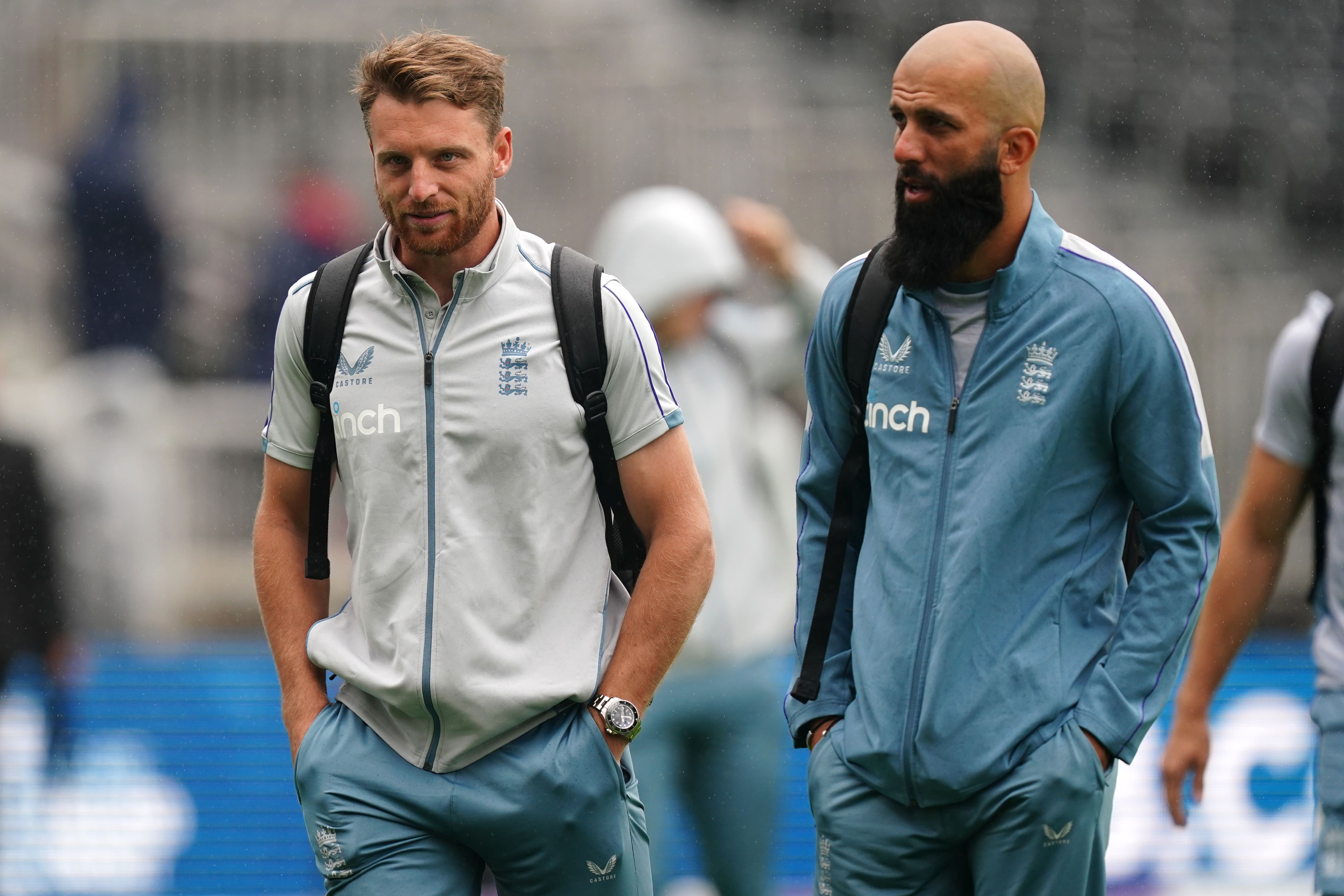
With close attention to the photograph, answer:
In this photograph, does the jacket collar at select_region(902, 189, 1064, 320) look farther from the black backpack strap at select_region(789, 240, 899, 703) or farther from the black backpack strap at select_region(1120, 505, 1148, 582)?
the black backpack strap at select_region(1120, 505, 1148, 582)

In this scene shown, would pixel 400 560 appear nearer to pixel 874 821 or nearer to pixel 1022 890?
Answer: pixel 874 821

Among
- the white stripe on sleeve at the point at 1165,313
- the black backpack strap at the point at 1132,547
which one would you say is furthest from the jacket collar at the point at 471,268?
the black backpack strap at the point at 1132,547

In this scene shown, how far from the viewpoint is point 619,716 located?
8.45 feet

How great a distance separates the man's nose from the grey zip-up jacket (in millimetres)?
138

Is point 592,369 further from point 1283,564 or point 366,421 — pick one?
point 1283,564

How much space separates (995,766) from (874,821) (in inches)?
8.8

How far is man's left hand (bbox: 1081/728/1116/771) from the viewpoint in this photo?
97.2 inches

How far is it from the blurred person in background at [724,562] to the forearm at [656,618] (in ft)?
5.04

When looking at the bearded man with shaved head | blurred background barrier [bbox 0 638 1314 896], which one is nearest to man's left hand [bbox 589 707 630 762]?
the bearded man with shaved head

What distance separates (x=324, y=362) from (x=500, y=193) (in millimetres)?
5567

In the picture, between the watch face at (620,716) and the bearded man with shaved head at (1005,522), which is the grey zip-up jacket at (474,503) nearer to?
the watch face at (620,716)

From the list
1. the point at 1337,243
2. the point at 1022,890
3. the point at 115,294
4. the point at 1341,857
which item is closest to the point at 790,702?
the point at 1022,890

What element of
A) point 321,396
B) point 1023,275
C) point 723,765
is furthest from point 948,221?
point 723,765

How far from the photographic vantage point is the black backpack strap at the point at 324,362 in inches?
104
